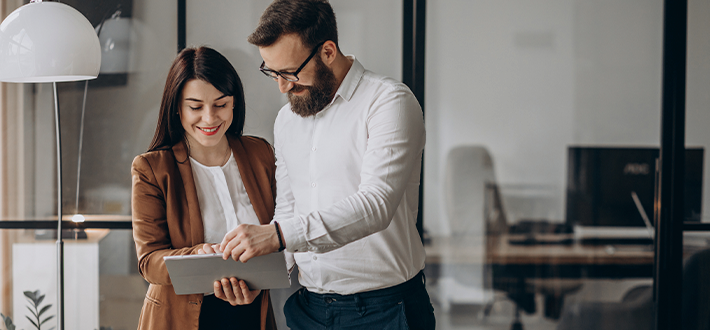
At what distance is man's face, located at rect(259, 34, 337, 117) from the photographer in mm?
1423

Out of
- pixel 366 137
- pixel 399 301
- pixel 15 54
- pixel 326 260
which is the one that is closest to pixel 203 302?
pixel 326 260

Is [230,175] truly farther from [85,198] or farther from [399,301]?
[85,198]

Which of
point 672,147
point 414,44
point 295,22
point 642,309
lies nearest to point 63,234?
point 295,22

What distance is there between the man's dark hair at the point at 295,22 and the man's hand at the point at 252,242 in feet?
1.91

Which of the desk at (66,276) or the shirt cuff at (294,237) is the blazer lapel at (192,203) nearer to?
the shirt cuff at (294,237)

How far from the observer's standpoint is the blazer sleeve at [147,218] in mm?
1559

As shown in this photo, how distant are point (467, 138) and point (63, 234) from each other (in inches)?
90.2

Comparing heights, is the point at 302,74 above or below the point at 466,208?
above

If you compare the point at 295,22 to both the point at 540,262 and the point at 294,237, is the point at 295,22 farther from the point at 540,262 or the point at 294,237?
the point at 540,262

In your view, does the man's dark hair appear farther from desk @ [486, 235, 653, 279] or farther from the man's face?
desk @ [486, 235, 653, 279]

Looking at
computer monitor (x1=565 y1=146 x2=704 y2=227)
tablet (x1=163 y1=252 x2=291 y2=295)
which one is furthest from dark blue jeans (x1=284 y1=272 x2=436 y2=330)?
computer monitor (x1=565 y1=146 x2=704 y2=227)

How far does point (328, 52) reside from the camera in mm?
1473

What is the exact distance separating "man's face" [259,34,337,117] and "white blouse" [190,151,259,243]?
0.41 meters

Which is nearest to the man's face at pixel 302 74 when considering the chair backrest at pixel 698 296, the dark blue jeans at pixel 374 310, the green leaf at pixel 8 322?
the dark blue jeans at pixel 374 310
